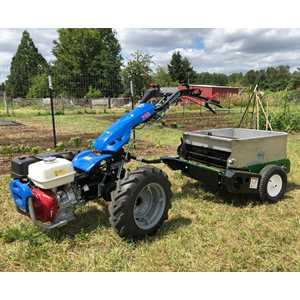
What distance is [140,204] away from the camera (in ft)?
12.6

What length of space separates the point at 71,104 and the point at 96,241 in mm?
29618

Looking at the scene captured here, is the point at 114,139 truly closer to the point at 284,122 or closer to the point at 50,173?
the point at 50,173

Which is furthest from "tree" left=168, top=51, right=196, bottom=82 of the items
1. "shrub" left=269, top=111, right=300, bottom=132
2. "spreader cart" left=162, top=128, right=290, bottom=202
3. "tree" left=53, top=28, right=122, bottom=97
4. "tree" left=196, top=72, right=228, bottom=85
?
"spreader cart" left=162, top=128, right=290, bottom=202

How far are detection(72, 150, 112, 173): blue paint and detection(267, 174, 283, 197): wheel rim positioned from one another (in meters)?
2.48

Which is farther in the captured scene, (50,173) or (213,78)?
(213,78)

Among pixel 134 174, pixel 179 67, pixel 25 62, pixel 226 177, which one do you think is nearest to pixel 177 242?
pixel 134 174

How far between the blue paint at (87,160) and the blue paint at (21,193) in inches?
25.6

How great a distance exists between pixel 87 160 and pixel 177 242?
1.43m

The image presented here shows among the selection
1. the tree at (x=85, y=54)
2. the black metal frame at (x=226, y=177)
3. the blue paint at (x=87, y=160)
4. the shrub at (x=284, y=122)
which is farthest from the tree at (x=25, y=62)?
the blue paint at (x=87, y=160)

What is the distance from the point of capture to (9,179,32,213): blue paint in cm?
331

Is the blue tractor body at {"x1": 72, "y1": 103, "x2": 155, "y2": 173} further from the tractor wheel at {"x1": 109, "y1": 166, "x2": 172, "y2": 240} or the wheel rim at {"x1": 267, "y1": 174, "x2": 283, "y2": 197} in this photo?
the wheel rim at {"x1": 267, "y1": 174, "x2": 283, "y2": 197}

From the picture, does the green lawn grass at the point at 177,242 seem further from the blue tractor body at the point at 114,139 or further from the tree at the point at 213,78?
the tree at the point at 213,78

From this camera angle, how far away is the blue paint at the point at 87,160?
12.2 feet
